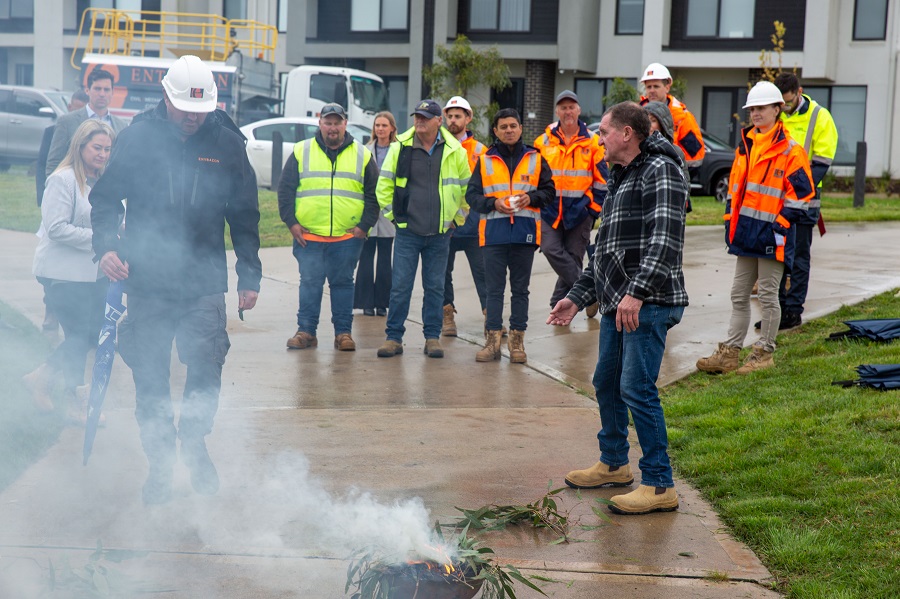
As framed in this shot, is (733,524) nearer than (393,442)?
Yes

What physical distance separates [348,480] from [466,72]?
22638mm

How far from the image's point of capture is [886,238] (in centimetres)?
1435

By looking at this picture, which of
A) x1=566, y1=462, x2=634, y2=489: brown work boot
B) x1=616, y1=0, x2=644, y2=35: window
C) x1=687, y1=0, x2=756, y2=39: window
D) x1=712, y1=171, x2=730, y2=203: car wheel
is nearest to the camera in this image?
x1=566, y1=462, x2=634, y2=489: brown work boot

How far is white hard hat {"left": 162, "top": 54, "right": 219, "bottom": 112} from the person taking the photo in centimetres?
471

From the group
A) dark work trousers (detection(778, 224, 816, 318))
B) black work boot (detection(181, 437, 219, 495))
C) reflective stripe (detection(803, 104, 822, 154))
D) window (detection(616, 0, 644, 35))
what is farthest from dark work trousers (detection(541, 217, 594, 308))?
→ window (detection(616, 0, 644, 35))

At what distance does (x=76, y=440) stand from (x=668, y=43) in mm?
24783

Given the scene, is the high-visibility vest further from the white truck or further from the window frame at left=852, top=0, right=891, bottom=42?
the window frame at left=852, top=0, right=891, bottom=42

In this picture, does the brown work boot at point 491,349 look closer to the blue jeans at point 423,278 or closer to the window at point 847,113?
the blue jeans at point 423,278

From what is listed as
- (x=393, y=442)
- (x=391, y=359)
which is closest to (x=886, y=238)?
(x=391, y=359)

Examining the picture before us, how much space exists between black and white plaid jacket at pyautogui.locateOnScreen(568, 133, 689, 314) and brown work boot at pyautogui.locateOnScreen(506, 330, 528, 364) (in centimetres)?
303

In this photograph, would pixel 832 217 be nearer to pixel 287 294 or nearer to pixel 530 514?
pixel 287 294

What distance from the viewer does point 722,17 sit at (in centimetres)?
2752

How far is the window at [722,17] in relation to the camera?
27359 mm

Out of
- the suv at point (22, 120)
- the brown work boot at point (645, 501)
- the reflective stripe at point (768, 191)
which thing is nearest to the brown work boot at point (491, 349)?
the reflective stripe at point (768, 191)
